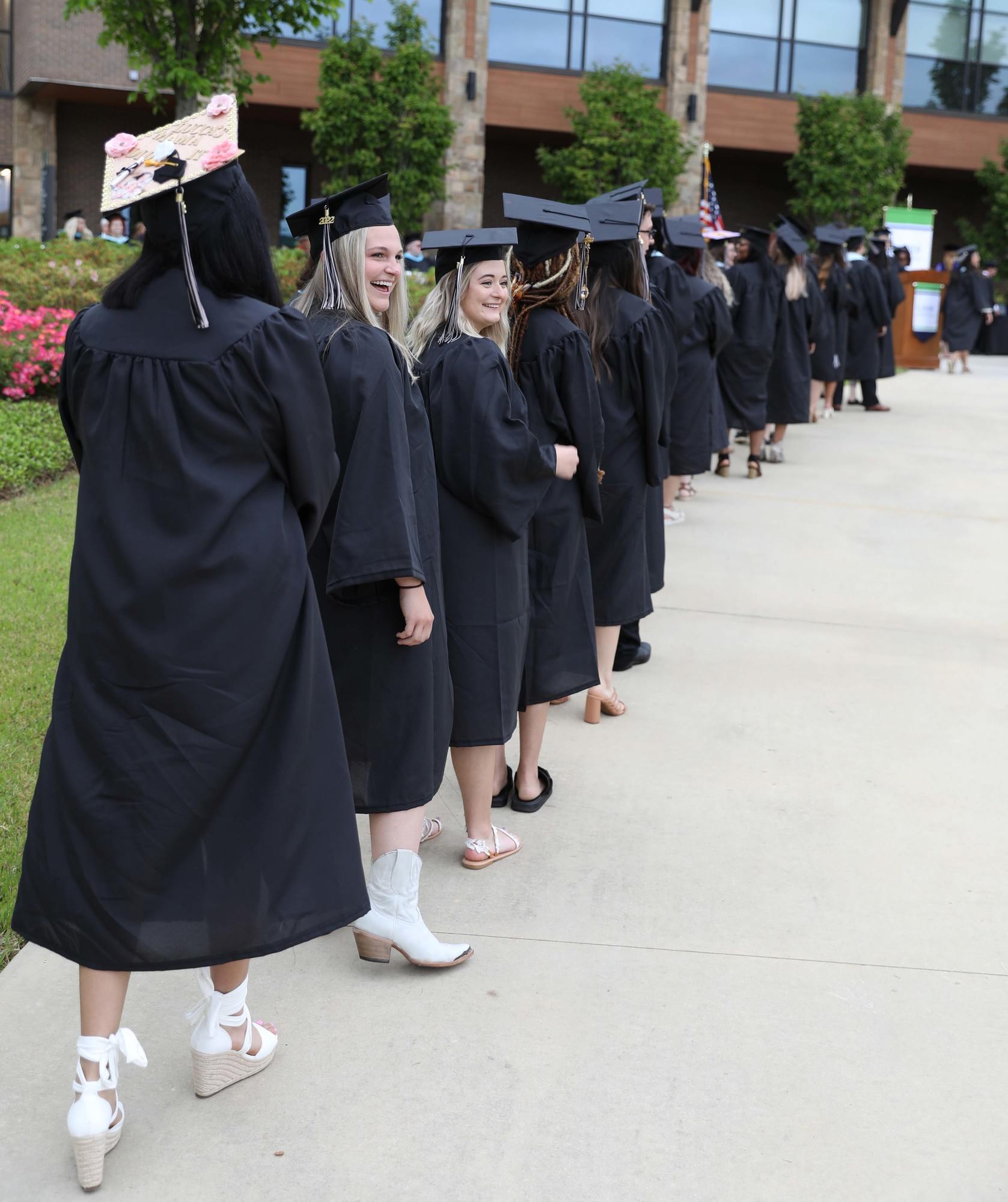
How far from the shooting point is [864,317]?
1410cm

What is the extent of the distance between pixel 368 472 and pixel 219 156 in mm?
793

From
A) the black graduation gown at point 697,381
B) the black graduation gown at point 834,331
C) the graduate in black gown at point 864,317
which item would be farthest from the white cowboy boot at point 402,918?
the graduate in black gown at point 864,317

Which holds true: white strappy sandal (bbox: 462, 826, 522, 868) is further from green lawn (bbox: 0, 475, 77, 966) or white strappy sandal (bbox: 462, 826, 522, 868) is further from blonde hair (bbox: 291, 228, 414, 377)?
blonde hair (bbox: 291, 228, 414, 377)

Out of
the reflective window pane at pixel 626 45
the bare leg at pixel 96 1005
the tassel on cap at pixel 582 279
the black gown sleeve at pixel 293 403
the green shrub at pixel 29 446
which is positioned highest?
the reflective window pane at pixel 626 45

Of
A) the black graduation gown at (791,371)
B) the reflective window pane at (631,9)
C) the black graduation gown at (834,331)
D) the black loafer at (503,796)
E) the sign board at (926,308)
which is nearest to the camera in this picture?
the black loafer at (503,796)

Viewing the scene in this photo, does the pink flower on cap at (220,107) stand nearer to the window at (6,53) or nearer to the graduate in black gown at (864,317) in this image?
the graduate in black gown at (864,317)

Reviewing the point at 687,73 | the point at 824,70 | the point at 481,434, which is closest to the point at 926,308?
the point at 687,73

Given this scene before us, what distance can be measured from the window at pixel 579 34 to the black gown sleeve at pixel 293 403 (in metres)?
24.1

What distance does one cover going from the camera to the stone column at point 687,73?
26000 mm

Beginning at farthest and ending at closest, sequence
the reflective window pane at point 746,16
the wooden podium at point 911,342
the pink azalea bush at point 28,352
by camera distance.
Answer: the reflective window pane at point 746,16 < the wooden podium at point 911,342 < the pink azalea bush at point 28,352

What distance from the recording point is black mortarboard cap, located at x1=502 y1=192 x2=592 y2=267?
3.93 meters

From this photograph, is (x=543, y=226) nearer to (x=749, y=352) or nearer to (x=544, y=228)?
(x=544, y=228)

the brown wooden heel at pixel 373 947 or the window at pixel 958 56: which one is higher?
the window at pixel 958 56

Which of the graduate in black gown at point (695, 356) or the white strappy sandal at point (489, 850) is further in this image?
the graduate in black gown at point (695, 356)
